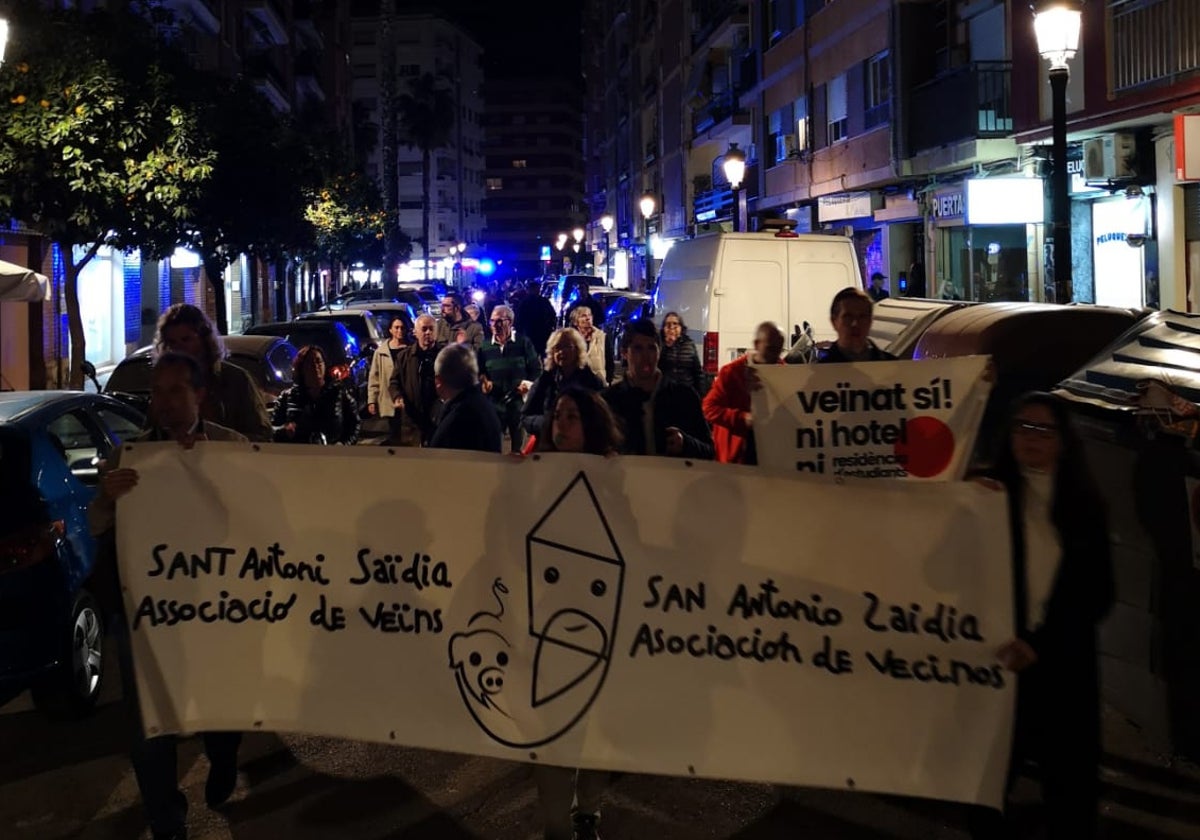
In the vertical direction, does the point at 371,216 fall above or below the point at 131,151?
above

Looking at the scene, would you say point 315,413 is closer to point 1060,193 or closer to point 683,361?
point 683,361

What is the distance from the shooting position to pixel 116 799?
560cm

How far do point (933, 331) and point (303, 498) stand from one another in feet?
22.4

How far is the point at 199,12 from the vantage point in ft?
→ 125

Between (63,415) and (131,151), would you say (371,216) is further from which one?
(63,415)

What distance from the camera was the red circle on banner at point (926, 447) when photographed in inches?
244

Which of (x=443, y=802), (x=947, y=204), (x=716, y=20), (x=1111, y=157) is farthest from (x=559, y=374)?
(x=716, y=20)

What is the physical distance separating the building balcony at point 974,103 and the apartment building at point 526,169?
462 feet

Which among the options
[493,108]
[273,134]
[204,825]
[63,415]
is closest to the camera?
[204,825]

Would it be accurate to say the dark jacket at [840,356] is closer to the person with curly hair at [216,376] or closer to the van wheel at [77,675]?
the person with curly hair at [216,376]

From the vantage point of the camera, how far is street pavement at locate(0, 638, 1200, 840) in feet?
17.0

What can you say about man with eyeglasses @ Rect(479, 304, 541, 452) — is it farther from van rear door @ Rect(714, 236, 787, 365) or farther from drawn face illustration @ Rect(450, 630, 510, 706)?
drawn face illustration @ Rect(450, 630, 510, 706)

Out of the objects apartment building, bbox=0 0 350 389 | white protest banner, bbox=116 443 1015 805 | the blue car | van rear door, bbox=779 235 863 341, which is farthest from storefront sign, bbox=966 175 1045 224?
white protest banner, bbox=116 443 1015 805

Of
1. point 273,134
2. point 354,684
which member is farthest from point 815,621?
point 273,134
